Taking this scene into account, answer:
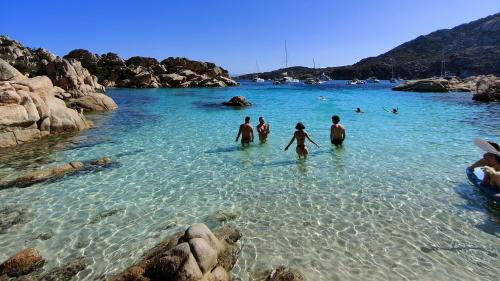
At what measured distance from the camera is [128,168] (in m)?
12.8

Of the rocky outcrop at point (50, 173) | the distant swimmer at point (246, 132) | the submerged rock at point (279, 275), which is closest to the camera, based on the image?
the submerged rock at point (279, 275)

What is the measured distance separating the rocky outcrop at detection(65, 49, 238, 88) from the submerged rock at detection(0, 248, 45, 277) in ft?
273

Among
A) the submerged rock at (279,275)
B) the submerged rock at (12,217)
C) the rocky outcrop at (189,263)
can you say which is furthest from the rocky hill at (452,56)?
the submerged rock at (12,217)

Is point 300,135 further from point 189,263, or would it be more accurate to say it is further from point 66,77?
point 66,77

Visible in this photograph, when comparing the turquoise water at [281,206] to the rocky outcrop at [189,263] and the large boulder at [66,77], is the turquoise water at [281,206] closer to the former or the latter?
the rocky outcrop at [189,263]

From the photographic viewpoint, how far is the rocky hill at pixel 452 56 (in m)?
129

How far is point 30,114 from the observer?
1825 cm

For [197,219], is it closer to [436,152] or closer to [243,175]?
[243,175]

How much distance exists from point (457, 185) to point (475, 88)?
61.0m

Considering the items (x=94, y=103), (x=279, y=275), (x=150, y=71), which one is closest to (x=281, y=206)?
(x=279, y=275)

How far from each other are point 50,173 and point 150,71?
8951cm

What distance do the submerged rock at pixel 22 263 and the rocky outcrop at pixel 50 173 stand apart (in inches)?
197

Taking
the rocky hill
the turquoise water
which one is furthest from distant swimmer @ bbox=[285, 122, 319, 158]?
the rocky hill

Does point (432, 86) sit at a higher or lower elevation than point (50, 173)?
lower
